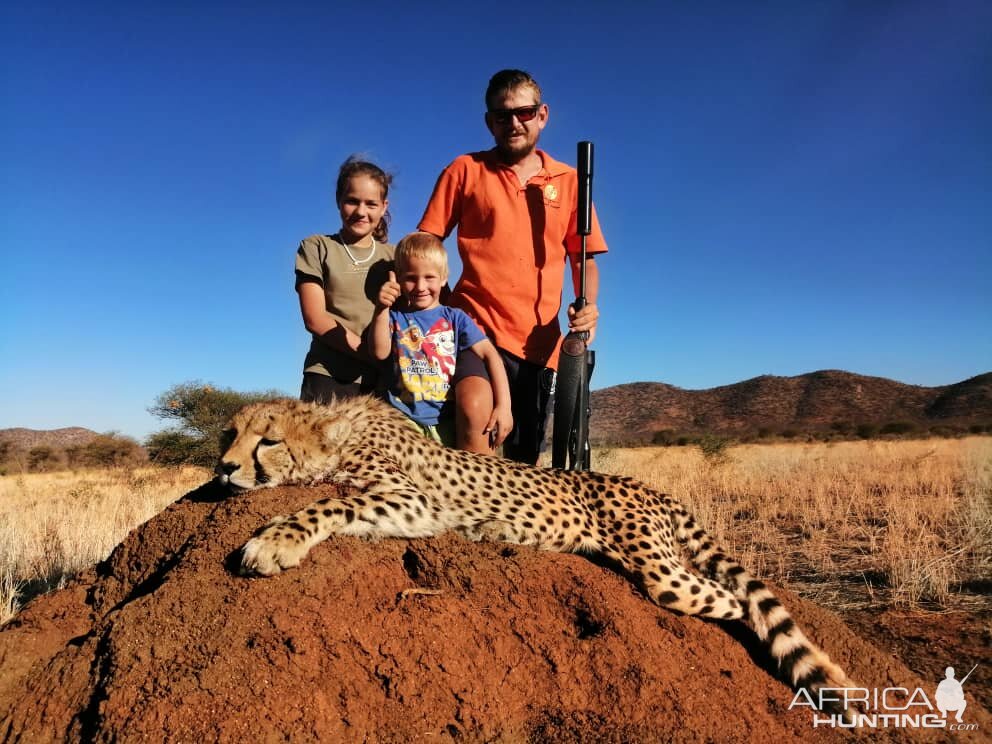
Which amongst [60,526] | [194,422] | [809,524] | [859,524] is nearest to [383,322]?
[60,526]

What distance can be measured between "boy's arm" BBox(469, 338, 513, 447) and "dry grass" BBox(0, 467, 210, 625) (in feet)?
8.89

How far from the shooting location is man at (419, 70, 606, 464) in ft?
14.0

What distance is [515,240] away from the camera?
434 centimetres

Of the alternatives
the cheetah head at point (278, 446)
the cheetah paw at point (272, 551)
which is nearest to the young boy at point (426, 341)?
the cheetah head at point (278, 446)

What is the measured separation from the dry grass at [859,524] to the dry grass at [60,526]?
523 centimetres

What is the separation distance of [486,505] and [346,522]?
2.48 ft

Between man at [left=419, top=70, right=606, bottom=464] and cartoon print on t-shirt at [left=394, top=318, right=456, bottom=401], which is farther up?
man at [left=419, top=70, right=606, bottom=464]

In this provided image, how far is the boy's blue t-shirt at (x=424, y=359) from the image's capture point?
3814 millimetres

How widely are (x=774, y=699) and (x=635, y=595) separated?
25.4 inches

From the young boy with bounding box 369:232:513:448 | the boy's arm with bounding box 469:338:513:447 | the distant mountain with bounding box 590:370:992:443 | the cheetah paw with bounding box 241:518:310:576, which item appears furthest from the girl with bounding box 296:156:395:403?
the distant mountain with bounding box 590:370:992:443

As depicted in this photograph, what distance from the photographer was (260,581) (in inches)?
87.9

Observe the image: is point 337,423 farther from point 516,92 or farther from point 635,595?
point 516,92

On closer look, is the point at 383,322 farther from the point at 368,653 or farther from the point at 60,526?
the point at 60,526

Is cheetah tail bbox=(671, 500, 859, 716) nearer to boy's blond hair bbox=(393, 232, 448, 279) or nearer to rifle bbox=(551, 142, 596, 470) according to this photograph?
rifle bbox=(551, 142, 596, 470)
